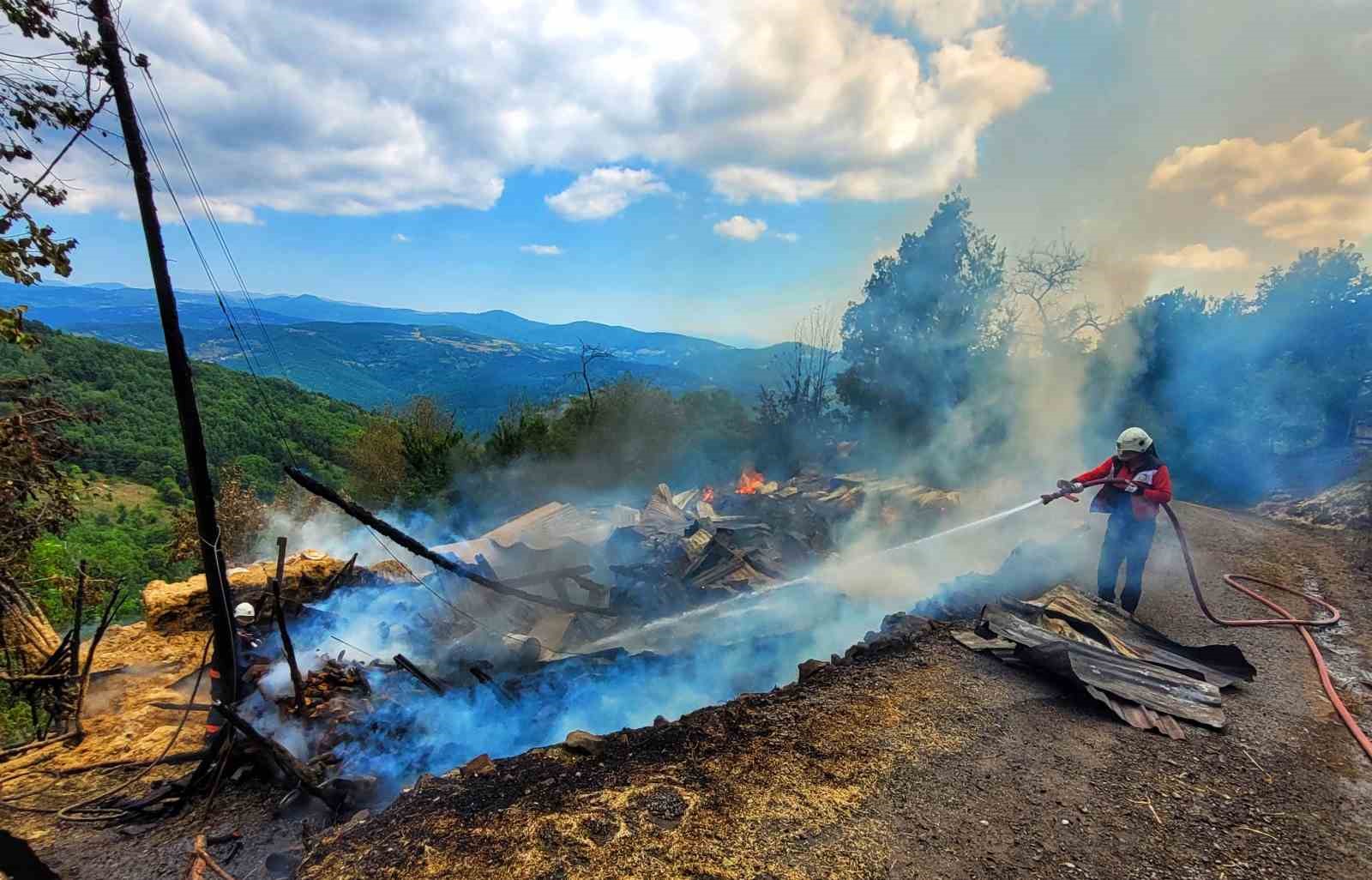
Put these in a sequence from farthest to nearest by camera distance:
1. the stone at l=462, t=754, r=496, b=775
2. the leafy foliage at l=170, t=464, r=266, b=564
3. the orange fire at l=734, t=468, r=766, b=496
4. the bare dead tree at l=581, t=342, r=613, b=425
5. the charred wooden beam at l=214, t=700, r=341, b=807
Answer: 1. the bare dead tree at l=581, t=342, r=613, b=425
2. the orange fire at l=734, t=468, r=766, b=496
3. the leafy foliage at l=170, t=464, r=266, b=564
4. the charred wooden beam at l=214, t=700, r=341, b=807
5. the stone at l=462, t=754, r=496, b=775

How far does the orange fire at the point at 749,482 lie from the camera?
20.8 m

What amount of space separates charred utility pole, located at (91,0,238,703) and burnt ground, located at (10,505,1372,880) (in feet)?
6.12

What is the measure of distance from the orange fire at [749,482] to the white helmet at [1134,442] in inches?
517

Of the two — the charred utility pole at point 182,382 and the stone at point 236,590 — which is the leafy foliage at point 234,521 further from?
the charred utility pole at point 182,382

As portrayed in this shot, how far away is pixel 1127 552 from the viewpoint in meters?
7.47

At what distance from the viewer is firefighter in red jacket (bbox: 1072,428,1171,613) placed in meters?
7.03

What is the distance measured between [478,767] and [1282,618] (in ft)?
32.6

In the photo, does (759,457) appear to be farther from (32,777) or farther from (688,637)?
(32,777)

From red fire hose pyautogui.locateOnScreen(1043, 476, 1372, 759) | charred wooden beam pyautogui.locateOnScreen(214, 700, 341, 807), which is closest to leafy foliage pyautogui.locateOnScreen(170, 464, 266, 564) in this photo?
charred wooden beam pyautogui.locateOnScreen(214, 700, 341, 807)

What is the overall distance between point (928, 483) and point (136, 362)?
2887 inches

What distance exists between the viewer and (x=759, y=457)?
84.2 ft

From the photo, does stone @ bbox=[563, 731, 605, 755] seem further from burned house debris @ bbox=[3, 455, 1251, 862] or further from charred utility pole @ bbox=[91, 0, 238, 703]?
charred utility pole @ bbox=[91, 0, 238, 703]

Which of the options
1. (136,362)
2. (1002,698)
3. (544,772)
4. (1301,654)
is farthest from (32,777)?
(136,362)

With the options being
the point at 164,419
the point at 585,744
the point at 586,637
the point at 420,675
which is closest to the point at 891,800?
the point at 585,744
